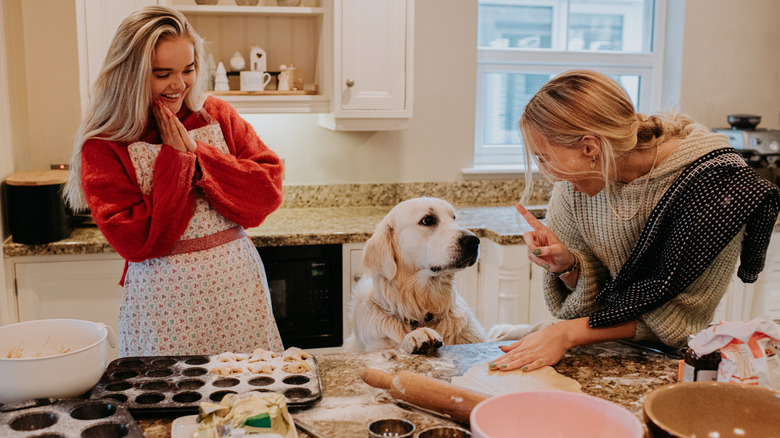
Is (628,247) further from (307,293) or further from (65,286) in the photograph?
(65,286)

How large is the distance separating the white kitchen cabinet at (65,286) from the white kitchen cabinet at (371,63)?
1.16 metres

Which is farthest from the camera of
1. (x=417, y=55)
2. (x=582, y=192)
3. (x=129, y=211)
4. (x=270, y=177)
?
(x=417, y=55)

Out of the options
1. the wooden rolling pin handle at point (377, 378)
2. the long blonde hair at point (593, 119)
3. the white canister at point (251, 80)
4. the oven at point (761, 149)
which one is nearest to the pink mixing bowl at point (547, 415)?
the wooden rolling pin handle at point (377, 378)

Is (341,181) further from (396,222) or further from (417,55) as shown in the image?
(396,222)

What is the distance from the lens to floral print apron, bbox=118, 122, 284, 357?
2049 millimetres

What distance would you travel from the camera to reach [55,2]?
10.4 feet

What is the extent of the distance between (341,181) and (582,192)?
2104 mm

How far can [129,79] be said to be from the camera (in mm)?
1911

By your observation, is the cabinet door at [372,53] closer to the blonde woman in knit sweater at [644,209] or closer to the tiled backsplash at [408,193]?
the tiled backsplash at [408,193]

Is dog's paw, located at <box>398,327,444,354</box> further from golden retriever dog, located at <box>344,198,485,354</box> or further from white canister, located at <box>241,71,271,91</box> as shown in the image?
white canister, located at <box>241,71,271,91</box>

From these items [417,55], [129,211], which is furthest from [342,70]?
[129,211]

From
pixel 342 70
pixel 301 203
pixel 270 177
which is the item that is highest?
pixel 342 70

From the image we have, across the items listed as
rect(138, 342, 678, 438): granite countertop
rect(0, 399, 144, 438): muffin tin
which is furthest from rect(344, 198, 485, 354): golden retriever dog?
rect(0, 399, 144, 438): muffin tin

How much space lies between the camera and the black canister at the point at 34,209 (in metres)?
2.78
